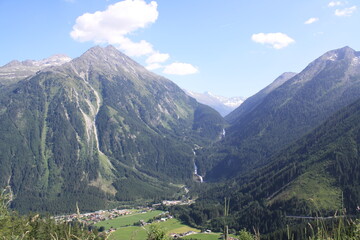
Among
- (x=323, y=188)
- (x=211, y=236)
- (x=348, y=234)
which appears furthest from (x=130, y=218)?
(x=348, y=234)

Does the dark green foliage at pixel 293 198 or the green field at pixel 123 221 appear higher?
the dark green foliage at pixel 293 198

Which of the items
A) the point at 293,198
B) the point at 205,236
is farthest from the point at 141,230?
the point at 293,198

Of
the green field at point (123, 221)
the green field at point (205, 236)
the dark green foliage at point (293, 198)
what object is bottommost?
the green field at point (123, 221)

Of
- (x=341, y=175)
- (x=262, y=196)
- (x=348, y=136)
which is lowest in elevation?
(x=262, y=196)

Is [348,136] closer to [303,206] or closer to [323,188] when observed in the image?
[323,188]

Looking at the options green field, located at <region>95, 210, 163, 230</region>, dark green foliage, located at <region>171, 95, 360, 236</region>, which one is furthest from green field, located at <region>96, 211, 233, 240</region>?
dark green foliage, located at <region>171, 95, 360, 236</region>

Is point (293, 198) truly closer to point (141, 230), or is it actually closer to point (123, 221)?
point (141, 230)

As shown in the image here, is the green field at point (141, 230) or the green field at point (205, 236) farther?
the green field at point (141, 230)

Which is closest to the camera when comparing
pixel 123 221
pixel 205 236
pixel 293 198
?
pixel 205 236

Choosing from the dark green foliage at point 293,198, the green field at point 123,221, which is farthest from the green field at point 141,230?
the dark green foliage at point 293,198

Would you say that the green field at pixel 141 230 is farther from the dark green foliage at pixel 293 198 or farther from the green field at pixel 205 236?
the dark green foliage at pixel 293 198

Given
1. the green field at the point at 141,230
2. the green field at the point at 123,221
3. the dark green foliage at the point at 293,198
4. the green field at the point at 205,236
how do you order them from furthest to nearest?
the green field at the point at 123,221, the green field at the point at 141,230, the dark green foliage at the point at 293,198, the green field at the point at 205,236
